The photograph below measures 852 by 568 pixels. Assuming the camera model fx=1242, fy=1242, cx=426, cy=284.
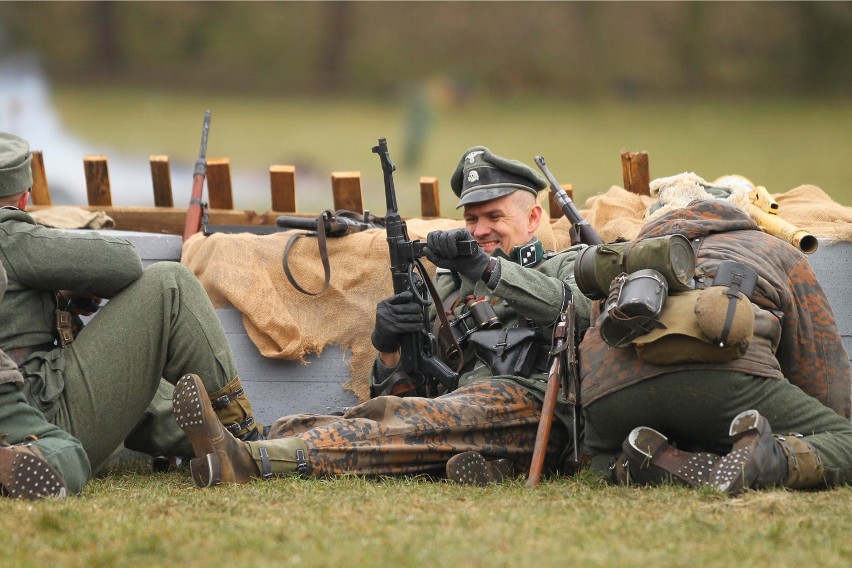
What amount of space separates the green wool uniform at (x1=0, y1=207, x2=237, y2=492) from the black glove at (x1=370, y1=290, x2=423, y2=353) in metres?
0.84

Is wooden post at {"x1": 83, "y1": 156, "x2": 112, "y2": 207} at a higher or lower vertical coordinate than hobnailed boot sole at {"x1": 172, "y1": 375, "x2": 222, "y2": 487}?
higher

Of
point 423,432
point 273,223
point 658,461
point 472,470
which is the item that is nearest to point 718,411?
point 658,461

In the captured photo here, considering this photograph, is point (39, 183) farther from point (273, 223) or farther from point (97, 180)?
point (273, 223)

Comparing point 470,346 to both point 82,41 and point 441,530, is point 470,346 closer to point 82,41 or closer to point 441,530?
point 441,530

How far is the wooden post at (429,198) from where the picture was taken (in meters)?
7.29

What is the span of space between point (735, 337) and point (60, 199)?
32.5 ft

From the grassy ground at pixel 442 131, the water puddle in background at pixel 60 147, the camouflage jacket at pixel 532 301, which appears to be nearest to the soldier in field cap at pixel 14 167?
the camouflage jacket at pixel 532 301

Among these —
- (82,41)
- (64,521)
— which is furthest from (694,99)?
(64,521)

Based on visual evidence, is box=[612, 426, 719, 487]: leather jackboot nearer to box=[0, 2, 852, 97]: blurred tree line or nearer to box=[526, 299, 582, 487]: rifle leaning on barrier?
box=[526, 299, 582, 487]: rifle leaning on barrier

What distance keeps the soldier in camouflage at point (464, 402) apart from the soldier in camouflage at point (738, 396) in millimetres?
389

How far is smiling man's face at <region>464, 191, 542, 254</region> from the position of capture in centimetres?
581

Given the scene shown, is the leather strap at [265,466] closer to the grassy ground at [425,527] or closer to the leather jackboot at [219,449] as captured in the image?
the leather jackboot at [219,449]

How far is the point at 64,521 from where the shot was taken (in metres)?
3.65

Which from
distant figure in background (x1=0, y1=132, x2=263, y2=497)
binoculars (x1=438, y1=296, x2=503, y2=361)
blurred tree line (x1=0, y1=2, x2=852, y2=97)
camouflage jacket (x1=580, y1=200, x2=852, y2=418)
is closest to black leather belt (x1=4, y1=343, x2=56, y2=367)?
distant figure in background (x1=0, y1=132, x2=263, y2=497)
